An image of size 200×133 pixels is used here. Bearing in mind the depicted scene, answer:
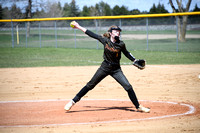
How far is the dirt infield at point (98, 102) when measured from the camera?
5902 mm

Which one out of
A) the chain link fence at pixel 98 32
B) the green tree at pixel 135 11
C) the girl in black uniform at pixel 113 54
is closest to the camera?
the girl in black uniform at pixel 113 54

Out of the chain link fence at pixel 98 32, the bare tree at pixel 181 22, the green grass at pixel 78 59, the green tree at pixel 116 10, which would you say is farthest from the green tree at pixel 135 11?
the green grass at pixel 78 59

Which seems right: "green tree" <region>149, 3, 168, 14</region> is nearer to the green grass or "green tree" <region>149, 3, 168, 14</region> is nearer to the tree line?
the tree line

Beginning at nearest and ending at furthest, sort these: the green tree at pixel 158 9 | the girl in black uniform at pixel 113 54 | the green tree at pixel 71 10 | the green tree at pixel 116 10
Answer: the girl in black uniform at pixel 113 54 → the green tree at pixel 158 9 → the green tree at pixel 116 10 → the green tree at pixel 71 10

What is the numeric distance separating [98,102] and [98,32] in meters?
22.0

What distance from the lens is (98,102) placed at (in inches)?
331

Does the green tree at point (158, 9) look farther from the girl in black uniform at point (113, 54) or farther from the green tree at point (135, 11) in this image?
the girl in black uniform at point (113, 54)

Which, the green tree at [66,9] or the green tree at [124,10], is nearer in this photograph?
the green tree at [124,10]

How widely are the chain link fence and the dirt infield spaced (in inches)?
623

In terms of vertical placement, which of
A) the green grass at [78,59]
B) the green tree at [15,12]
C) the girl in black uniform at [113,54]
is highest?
the green tree at [15,12]

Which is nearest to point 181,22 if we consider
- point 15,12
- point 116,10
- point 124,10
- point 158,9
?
point 158,9

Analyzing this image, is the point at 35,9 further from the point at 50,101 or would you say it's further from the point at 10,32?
the point at 50,101

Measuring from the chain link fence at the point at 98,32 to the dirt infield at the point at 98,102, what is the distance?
51.9 ft

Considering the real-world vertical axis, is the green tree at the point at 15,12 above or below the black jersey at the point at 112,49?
above
